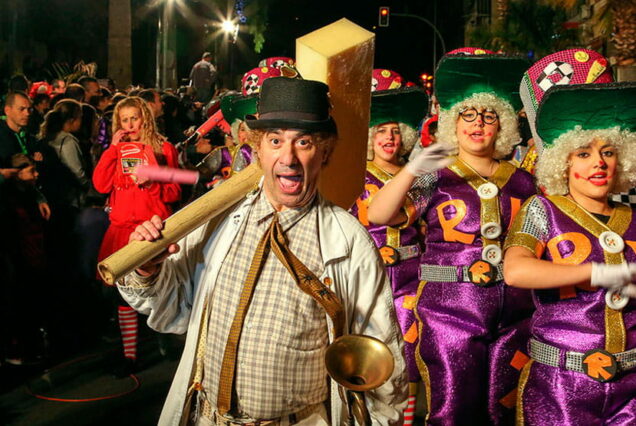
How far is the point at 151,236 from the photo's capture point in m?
2.48

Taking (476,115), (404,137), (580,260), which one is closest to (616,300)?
(580,260)

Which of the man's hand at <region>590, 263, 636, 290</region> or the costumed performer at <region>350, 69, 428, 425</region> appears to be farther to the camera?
the costumed performer at <region>350, 69, 428, 425</region>

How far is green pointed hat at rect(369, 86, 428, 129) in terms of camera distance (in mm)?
5352

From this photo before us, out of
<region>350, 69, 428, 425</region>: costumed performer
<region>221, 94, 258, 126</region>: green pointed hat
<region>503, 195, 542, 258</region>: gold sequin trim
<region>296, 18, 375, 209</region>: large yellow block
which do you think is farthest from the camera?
<region>221, 94, 258, 126</region>: green pointed hat

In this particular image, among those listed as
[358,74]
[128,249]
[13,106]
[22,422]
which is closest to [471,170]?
[358,74]

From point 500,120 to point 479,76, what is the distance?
1.10 ft

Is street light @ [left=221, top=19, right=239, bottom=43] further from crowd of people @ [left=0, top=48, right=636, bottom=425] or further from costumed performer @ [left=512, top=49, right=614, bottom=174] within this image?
costumed performer @ [left=512, top=49, right=614, bottom=174]

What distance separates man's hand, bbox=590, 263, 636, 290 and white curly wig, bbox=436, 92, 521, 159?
5.56 ft

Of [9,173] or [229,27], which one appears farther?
[229,27]

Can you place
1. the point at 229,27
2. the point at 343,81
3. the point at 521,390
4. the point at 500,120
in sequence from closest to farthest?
the point at 343,81, the point at 521,390, the point at 500,120, the point at 229,27

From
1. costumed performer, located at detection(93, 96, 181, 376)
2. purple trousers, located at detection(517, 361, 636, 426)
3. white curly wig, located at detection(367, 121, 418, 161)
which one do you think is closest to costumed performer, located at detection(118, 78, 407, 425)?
purple trousers, located at detection(517, 361, 636, 426)

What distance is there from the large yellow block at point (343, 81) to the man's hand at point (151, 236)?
2.43ft

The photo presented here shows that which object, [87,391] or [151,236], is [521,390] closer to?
[151,236]

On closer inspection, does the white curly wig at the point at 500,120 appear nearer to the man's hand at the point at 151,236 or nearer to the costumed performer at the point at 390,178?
the costumed performer at the point at 390,178
